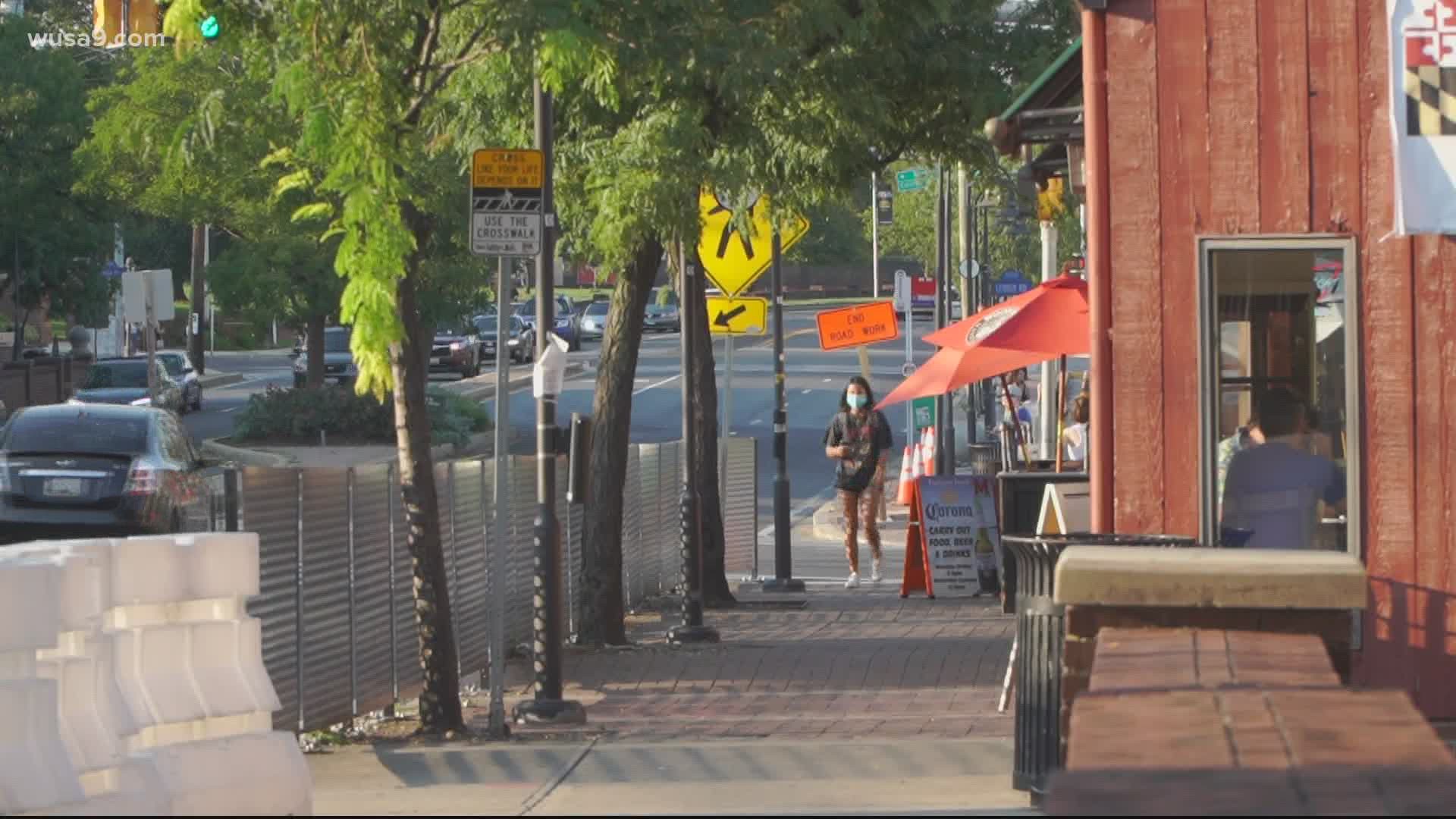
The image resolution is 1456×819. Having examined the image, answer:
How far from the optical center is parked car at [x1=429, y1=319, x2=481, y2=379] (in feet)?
204

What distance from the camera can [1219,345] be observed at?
10.7 metres

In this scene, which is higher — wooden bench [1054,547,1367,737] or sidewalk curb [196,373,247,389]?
A: sidewalk curb [196,373,247,389]

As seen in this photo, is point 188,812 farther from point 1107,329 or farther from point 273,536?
point 1107,329

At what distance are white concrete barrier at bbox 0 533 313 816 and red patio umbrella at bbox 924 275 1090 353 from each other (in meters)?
7.38

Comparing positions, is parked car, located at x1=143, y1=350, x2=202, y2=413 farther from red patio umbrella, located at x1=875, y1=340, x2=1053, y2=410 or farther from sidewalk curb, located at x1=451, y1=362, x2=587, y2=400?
red patio umbrella, located at x1=875, y1=340, x2=1053, y2=410

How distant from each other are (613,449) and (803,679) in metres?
3.14

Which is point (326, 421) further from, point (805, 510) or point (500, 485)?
point (500, 485)

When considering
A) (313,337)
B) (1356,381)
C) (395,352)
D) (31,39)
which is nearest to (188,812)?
(395,352)

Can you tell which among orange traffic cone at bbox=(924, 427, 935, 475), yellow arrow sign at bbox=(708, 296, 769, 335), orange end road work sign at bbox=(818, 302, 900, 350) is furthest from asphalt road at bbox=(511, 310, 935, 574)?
yellow arrow sign at bbox=(708, 296, 769, 335)

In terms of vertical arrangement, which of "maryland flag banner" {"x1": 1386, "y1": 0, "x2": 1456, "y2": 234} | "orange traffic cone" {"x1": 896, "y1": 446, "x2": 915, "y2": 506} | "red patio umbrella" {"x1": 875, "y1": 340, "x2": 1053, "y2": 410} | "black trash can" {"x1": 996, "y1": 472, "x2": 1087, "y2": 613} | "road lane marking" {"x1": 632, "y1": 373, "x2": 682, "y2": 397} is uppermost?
"maryland flag banner" {"x1": 1386, "y1": 0, "x2": 1456, "y2": 234}

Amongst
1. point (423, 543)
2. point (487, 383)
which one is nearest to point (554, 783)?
point (423, 543)

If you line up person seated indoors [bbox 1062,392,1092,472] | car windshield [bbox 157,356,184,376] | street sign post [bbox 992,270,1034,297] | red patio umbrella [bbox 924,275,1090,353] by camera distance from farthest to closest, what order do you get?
car windshield [bbox 157,356,184,376] → street sign post [bbox 992,270,1034,297] → person seated indoors [bbox 1062,392,1092,472] → red patio umbrella [bbox 924,275,1090,353]

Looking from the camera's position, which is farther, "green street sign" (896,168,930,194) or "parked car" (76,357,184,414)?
"parked car" (76,357,184,414)

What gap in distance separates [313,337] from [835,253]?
75462mm
